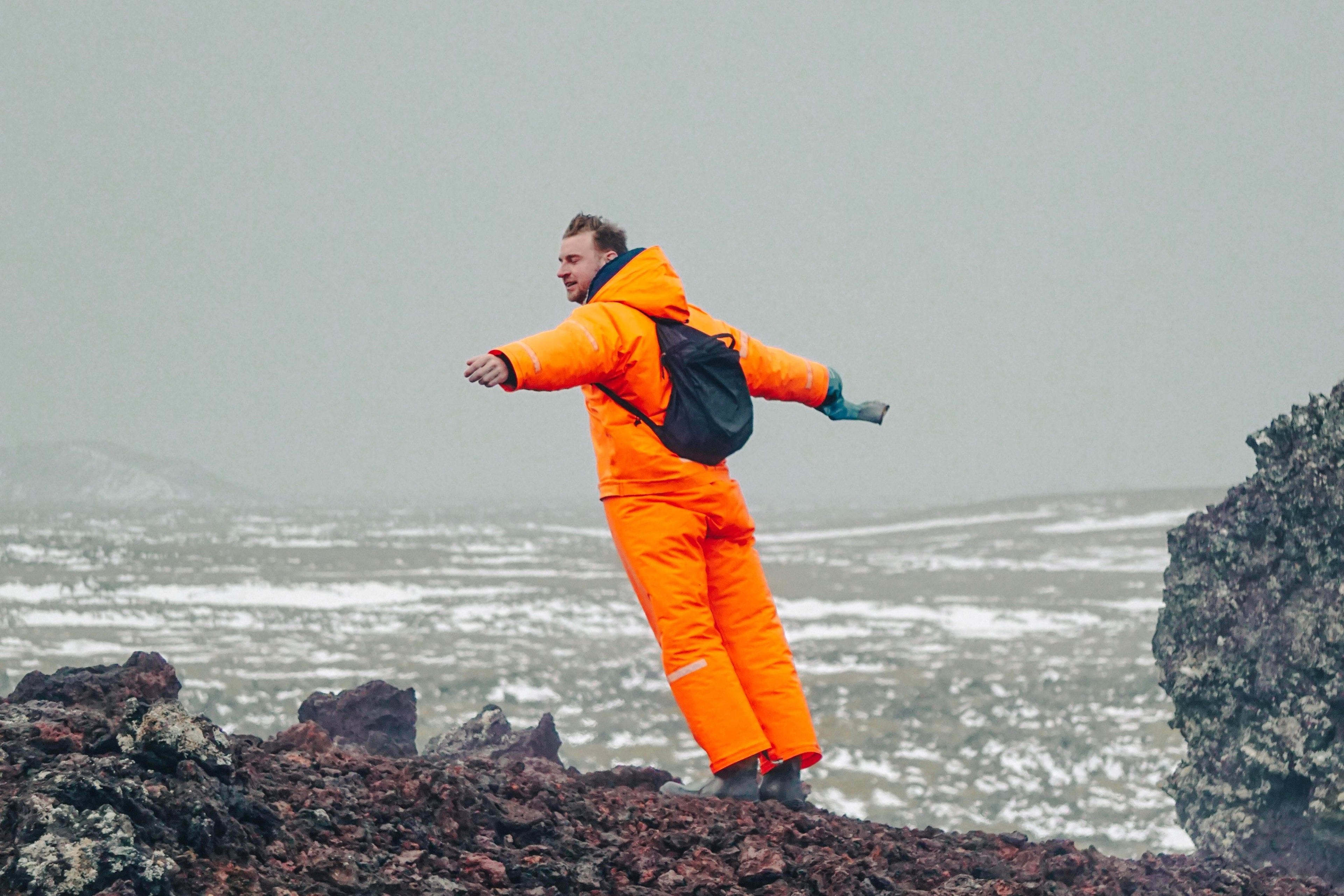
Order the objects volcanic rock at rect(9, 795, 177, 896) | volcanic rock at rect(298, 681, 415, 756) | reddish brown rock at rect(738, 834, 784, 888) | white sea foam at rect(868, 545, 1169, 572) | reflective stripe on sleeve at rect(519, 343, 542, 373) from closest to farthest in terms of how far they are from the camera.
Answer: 1. volcanic rock at rect(9, 795, 177, 896)
2. reddish brown rock at rect(738, 834, 784, 888)
3. reflective stripe on sleeve at rect(519, 343, 542, 373)
4. volcanic rock at rect(298, 681, 415, 756)
5. white sea foam at rect(868, 545, 1169, 572)

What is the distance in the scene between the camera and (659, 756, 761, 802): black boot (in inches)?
239

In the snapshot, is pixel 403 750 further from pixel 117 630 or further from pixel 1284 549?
pixel 117 630

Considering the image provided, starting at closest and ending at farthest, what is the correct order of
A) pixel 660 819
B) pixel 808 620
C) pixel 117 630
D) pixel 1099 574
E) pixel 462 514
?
1. pixel 660 819
2. pixel 117 630
3. pixel 808 620
4. pixel 1099 574
5. pixel 462 514

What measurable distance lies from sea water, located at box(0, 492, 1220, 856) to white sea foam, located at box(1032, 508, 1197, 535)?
9.47 feet

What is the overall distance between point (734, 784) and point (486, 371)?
2.46 meters

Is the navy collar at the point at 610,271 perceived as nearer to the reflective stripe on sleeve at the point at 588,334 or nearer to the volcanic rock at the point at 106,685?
the reflective stripe on sleeve at the point at 588,334

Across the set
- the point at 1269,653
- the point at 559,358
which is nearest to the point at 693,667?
the point at 559,358

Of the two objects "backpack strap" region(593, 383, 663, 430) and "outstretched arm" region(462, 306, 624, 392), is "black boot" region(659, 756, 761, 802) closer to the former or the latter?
"backpack strap" region(593, 383, 663, 430)

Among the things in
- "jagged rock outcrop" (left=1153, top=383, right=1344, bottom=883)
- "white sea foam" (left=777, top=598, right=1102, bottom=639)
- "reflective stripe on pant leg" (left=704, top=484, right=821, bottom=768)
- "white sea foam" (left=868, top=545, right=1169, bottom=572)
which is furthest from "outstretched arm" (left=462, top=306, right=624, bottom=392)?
"white sea foam" (left=868, top=545, right=1169, bottom=572)

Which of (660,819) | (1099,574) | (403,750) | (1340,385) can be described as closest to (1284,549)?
(1340,385)

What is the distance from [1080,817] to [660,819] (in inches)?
197

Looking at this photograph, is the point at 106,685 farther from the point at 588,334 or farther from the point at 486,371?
the point at 588,334

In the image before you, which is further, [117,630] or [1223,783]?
[117,630]

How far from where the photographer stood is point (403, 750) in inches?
284
